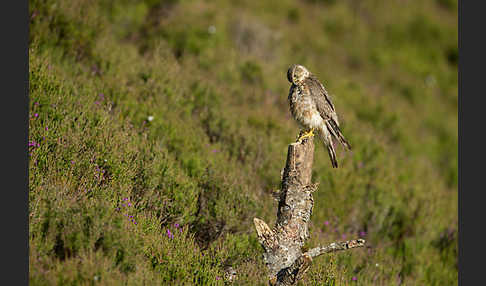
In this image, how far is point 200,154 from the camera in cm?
529

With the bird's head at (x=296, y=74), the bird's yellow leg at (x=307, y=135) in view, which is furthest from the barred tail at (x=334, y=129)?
the bird's head at (x=296, y=74)

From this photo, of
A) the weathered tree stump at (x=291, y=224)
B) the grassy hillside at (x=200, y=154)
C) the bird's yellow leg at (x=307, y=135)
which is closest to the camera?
the grassy hillside at (x=200, y=154)

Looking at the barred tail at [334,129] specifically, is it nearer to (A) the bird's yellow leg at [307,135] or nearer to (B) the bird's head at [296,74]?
(A) the bird's yellow leg at [307,135]

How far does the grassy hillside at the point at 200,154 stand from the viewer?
11.4ft

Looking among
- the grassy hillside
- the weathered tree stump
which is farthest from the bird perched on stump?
the grassy hillside

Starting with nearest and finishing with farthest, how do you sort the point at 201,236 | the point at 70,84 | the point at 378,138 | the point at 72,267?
1. the point at 72,267
2. the point at 201,236
3. the point at 70,84
4. the point at 378,138

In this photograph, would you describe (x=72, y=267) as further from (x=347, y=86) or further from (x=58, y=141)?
(x=347, y=86)

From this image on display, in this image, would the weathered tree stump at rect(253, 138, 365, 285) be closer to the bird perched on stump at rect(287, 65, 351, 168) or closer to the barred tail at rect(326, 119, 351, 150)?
the bird perched on stump at rect(287, 65, 351, 168)

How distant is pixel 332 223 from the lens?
17.8 feet

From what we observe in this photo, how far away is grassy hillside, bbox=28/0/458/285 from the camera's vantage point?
3467mm

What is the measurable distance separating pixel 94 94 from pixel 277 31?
618 centimetres

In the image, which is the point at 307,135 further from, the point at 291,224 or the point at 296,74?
the point at 291,224

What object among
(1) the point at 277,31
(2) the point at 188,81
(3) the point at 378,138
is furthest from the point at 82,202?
(1) the point at 277,31

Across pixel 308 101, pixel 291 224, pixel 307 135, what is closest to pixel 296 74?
pixel 308 101
